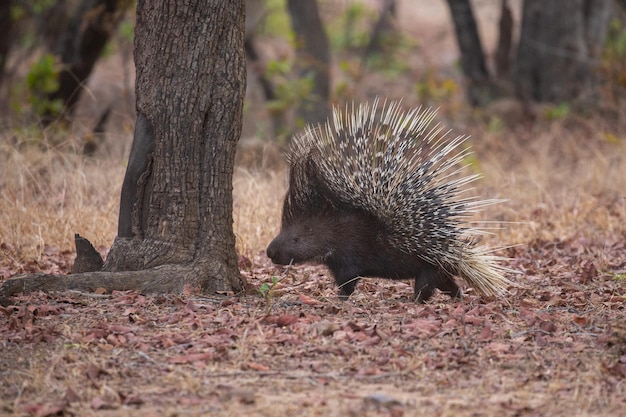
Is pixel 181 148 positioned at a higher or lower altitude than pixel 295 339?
higher

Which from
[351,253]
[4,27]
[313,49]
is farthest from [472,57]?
[351,253]

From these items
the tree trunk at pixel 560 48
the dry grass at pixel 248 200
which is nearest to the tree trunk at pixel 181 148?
the dry grass at pixel 248 200

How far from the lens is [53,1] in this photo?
14.8 m

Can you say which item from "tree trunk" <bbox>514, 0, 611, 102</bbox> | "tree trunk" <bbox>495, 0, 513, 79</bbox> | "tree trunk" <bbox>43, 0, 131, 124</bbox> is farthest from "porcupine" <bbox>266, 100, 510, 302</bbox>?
"tree trunk" <bbox>495, 0, 513, 79</bbox>

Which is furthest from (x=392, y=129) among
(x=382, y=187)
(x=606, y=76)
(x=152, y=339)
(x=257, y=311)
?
(x=606, y=76)

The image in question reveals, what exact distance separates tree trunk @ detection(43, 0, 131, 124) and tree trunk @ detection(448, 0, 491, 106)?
688 cm

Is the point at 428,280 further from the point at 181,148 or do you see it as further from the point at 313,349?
the point at 181,148

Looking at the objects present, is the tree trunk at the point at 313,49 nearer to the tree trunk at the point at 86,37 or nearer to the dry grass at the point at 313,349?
the tree trunk at the point at 86,37

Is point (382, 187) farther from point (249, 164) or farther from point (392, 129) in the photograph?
point (249, 164)

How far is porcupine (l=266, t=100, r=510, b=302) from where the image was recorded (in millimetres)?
5582

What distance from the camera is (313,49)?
15.0 metres

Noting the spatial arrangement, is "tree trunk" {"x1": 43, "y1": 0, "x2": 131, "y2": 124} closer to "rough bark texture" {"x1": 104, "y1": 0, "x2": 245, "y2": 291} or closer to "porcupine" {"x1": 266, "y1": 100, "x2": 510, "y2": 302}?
"rough bark texture" {"x1": 104, "y1": 0, "x2": 245, "y2": 291}

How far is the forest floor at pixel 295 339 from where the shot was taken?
368 cm

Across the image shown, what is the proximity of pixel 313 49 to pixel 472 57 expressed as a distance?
317 cm
